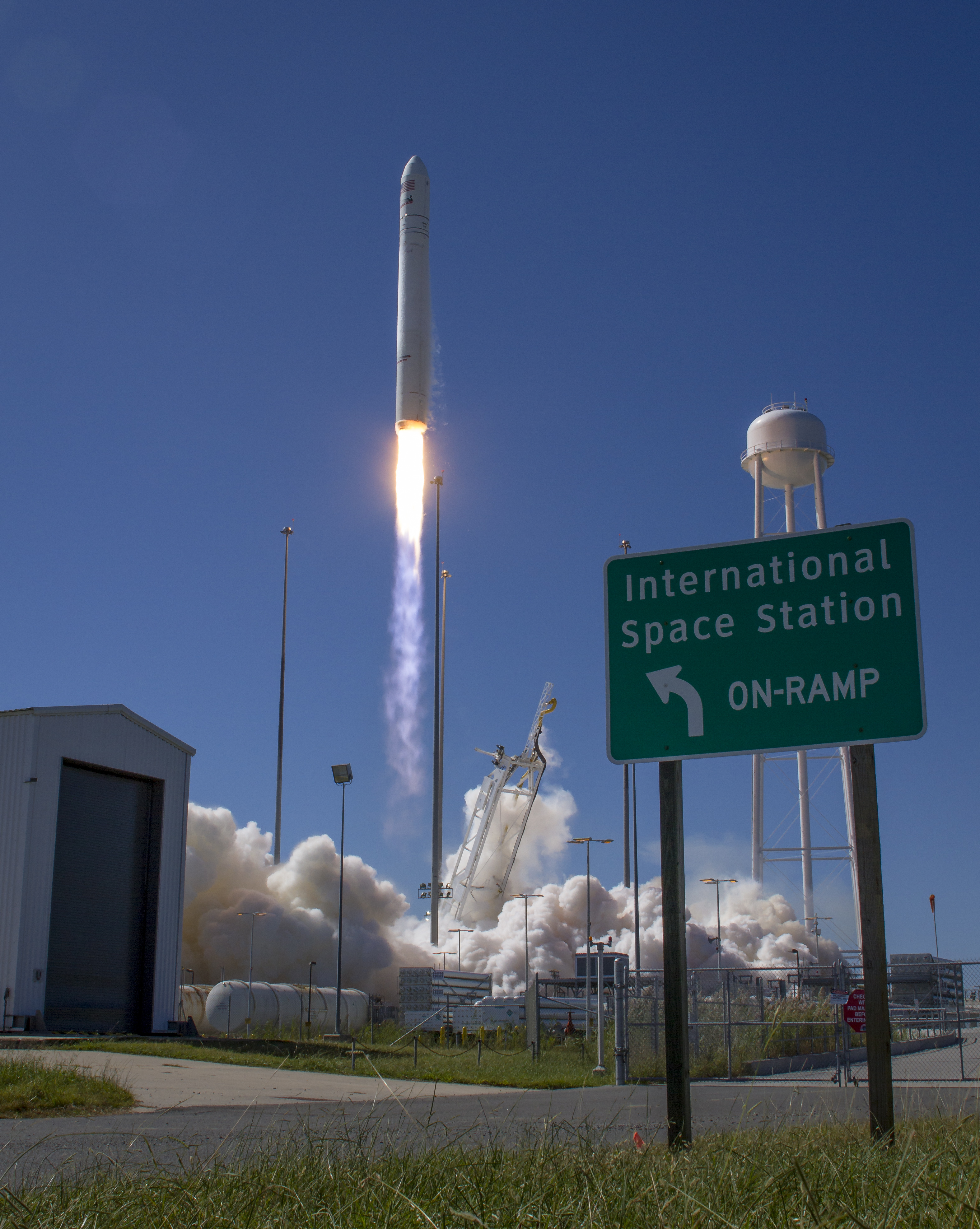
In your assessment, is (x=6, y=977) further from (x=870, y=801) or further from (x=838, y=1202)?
(x=838, y=1202)

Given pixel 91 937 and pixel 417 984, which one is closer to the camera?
pixel 91 937

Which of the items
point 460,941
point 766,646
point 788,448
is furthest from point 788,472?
point 766,646

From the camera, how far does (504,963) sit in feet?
171

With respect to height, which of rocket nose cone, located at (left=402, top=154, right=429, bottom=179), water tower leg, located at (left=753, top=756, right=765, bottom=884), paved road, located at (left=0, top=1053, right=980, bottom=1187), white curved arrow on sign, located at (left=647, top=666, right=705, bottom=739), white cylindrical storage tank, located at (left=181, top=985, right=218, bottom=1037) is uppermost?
rocket nose cone, located at (left=402, top=154, right=429, bottom=179)

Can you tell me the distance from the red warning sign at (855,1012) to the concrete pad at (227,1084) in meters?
5.17

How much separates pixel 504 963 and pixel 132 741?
2602 cm

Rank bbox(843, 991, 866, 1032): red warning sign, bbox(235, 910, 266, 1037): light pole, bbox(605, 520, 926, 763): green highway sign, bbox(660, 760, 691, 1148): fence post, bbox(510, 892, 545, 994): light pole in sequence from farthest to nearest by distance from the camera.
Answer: bbox(510, 892, 545, 994): light pole < bbox(235, 910, 266, 1037): light pole < bbox(843, 991, 866, 1032): red warning sign < bbox(605, 520, 926, 763): green highway sign < bbox(660, 760, 691, 1148): fence post

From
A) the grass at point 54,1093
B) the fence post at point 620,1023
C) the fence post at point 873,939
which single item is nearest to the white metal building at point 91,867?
the fence post at point 620,1023

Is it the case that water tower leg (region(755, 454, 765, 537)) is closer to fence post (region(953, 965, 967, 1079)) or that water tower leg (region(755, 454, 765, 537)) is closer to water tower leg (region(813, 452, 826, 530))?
water tower leg (region(813, 452, 826, 530))

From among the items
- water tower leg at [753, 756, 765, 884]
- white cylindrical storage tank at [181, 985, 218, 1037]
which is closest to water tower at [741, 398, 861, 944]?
water tower leg at [753, 756, 765, 884]

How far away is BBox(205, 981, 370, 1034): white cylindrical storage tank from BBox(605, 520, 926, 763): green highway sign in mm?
29197

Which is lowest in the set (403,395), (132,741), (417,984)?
(417,984)

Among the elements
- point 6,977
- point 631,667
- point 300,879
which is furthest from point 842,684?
point 300,879

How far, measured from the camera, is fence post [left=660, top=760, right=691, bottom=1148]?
6.62m
